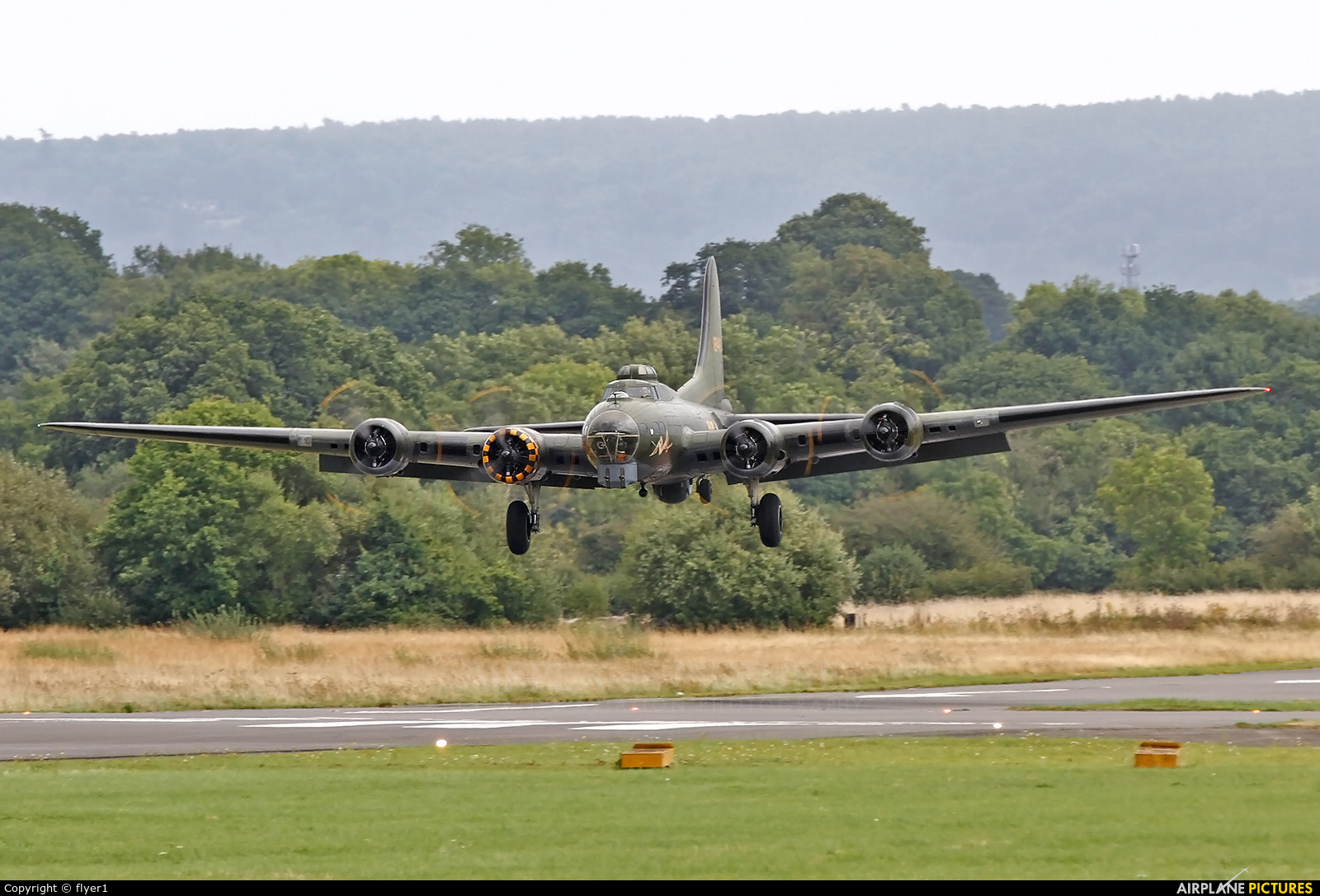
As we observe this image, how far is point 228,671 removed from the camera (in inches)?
2229

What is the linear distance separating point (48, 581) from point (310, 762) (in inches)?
1778

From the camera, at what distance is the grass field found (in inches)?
742

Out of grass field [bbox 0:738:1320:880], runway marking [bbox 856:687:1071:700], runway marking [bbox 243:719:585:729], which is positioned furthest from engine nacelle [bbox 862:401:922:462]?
grass field [bbox 0:738:1320:880]

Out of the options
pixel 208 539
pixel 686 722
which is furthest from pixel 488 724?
pixel 208 539

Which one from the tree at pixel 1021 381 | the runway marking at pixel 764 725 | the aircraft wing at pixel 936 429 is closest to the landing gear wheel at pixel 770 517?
the aircraft wing at pixel 936 429

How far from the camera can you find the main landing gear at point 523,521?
41438 mm

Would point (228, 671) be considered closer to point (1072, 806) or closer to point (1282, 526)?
point (1072, 806)

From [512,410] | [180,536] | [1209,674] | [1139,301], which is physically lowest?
[1209,674]

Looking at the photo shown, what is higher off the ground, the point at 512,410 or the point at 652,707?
the point at 512,410

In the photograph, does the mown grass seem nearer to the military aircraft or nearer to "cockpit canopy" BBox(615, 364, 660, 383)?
the military aircraft

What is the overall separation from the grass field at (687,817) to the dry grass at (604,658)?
68.8 feet

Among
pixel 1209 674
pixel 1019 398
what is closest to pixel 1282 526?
pixel 1209 674

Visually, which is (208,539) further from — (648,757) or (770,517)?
(648,757)
